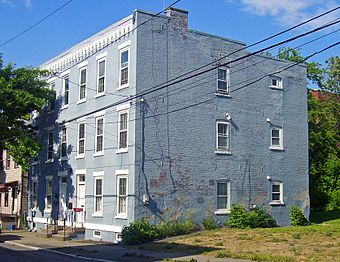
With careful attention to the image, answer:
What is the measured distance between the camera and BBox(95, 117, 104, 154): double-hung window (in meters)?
26.7

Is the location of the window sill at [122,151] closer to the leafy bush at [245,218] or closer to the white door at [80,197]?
the white door at [80,197]

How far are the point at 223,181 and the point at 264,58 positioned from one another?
7.69 meters

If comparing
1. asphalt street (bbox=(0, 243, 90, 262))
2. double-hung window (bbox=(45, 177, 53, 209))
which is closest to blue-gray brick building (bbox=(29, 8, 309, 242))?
double-hung window (bbox=(45, 177, 53, 209))

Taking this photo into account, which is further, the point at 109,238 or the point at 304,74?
the point at 304,74

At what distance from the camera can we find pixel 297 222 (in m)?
28.9

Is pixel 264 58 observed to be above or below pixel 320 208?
above

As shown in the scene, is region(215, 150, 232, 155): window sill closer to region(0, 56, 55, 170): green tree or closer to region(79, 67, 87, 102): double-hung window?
region(79, 67, 87, 102): double-hung window

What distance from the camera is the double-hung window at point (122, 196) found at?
24.4 m

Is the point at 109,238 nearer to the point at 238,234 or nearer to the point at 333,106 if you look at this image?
the point at 238,234

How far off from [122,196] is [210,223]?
4.51 m

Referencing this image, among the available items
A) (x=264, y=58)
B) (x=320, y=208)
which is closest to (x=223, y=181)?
(x=264, y=58)

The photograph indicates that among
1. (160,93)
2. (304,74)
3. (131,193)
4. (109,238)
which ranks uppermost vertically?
(304,74)

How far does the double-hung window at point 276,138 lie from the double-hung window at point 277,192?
6.57 feet

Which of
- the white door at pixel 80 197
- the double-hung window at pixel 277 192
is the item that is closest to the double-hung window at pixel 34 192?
the white door at pixel 80 197
